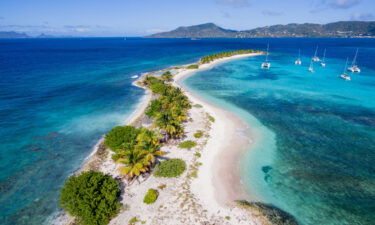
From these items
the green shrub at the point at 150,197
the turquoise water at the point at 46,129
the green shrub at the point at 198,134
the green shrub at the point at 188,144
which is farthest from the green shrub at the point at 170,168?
the turquoise water at the point at 46,129

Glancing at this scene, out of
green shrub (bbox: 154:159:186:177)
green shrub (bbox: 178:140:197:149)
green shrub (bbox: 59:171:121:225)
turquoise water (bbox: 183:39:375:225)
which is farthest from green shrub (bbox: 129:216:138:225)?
green shrub (bbox: 178:140:197:149)

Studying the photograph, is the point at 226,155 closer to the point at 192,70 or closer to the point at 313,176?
the point at 313,176

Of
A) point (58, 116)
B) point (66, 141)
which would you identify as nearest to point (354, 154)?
point (66, 141)

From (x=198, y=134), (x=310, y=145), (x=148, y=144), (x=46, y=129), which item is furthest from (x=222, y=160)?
(x=46, y=129)

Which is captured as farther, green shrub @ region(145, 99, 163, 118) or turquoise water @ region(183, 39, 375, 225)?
green shrub @ region(145, 99, 163, 118)

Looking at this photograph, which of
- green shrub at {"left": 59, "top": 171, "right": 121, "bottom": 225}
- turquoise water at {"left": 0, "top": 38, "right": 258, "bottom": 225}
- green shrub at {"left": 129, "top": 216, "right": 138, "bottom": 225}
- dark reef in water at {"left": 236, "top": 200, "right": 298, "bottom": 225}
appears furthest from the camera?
turquoise water at {"left": 0, "top": 38, "right": 258, "bottom": 225}

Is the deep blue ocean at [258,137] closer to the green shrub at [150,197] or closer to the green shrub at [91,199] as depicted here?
the green shrub at [91,199]

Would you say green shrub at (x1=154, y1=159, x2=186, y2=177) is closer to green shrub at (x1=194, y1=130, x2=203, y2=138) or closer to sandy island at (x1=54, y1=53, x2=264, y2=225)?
sandy island at (x1=54, y1=53, x2=264, y2=225)

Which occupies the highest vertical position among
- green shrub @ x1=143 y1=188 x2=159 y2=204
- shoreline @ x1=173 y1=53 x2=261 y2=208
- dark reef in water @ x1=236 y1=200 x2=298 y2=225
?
green shrub @ x1=143 y1=188 x2=159 y2=204
